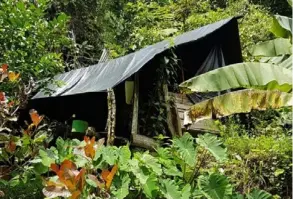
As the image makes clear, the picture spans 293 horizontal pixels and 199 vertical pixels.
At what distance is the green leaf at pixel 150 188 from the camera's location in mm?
2895

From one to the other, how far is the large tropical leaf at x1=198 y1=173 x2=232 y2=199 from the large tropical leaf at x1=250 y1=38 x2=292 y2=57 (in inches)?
69.8

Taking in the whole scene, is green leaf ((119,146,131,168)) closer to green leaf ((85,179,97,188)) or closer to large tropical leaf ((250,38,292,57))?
green leaf ((85,179,97,188))

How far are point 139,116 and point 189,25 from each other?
207 inches

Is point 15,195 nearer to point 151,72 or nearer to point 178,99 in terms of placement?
point 151,72

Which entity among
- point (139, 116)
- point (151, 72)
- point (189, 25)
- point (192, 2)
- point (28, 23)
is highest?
point (192, 2)

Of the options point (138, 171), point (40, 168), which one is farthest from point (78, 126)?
point (138, 171)

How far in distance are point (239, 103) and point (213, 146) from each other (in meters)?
0.53

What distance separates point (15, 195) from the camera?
10.2ft

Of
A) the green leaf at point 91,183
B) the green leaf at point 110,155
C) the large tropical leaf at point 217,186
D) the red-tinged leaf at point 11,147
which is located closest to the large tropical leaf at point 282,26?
the large tropical leaf at point 217,186

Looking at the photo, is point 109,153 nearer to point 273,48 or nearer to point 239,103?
point 239,103

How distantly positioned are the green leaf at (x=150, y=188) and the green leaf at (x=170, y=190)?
2.4 inches

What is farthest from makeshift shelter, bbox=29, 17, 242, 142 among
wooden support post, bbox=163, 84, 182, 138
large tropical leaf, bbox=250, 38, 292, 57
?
large tropical leaf, bbox=250, 38, 292, 57

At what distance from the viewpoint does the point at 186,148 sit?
3279 millimetres

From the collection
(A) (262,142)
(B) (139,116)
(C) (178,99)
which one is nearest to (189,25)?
(C) (178,99)
